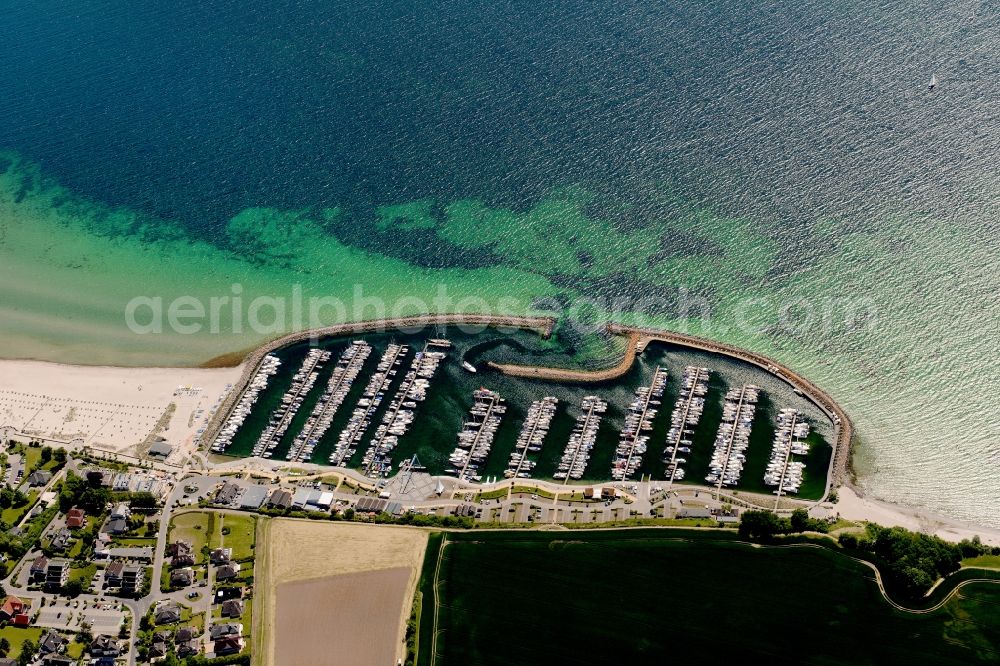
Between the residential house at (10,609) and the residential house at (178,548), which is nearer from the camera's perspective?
the residential house at (10,609)

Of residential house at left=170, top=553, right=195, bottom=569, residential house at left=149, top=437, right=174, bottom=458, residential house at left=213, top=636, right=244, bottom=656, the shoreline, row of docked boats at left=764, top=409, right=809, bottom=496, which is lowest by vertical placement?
residential house at left=213, top=636, right=244, bottom=656

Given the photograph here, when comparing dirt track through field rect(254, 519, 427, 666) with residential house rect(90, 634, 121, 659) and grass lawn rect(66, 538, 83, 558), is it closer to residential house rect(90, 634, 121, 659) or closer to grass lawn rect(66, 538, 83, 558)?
residential house rect(90, 634, 121, 659)

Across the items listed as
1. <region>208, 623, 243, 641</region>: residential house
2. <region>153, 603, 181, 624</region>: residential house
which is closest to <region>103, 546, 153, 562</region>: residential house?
<region>153, 603, 181, 624</region>: residential house

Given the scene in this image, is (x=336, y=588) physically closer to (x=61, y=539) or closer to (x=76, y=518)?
(x=76, y=518)

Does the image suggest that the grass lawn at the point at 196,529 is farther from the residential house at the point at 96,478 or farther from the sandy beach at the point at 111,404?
the residential house at the point at 96,478

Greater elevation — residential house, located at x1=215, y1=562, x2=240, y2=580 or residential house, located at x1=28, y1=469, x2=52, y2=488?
residential house, located at x1=28, y1=469, x2=52, y2=488

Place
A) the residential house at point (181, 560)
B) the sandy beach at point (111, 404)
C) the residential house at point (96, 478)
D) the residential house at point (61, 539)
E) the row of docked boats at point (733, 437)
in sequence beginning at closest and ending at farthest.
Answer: the residential house at point (181, 560) < the residential house at point (61, 539) < the row of docked boats at point (733, 437) < the residential house at point (96, 478) < the sandy beach at point (111, 404)

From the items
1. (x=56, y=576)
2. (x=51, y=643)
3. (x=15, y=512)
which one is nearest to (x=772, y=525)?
(x=51, y=643)

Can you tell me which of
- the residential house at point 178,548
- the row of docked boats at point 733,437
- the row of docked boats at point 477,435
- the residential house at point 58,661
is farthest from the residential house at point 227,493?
the row of docked boats at point 733,437
